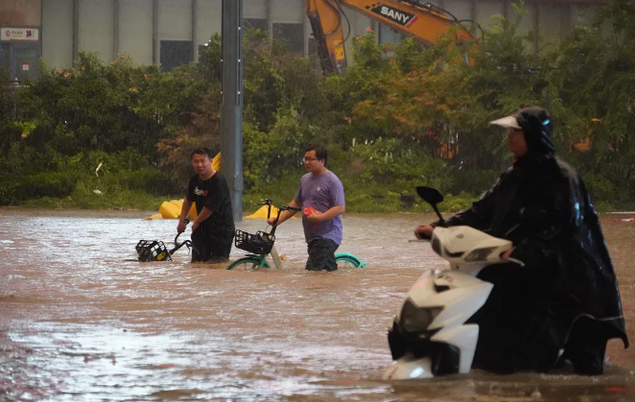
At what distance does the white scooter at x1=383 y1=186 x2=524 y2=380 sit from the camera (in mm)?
6418

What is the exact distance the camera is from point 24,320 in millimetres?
9109

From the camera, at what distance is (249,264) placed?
42.5 ft

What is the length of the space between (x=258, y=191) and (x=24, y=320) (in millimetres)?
21097

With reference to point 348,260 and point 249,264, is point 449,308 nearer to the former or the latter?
point 249,264

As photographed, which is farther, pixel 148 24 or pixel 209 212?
pixel 148 24

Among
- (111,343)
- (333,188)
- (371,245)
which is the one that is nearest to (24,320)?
(111,343)

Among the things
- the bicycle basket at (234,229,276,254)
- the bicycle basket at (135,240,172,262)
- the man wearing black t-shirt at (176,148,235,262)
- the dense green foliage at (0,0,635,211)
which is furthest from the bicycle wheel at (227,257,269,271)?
the dense green foliage at (0,0,635,211)

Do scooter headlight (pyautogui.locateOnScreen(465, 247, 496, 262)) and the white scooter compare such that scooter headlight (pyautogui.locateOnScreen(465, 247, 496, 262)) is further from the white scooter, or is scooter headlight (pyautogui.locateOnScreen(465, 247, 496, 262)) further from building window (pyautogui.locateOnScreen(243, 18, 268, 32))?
building window (pyautogui.locateOnScreen(243, 18, 268, 32))

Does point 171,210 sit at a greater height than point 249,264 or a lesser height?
lesser

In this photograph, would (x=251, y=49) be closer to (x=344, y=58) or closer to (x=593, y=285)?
(x=344, y=58)

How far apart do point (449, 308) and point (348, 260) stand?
6882 mm

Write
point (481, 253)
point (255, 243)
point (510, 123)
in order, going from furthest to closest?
point (255, 243), point (510, 123), point (481, 253)

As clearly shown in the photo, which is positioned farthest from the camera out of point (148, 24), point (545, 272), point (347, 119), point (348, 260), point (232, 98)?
point (148, 24)

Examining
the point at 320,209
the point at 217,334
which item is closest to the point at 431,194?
the point at 217,334
